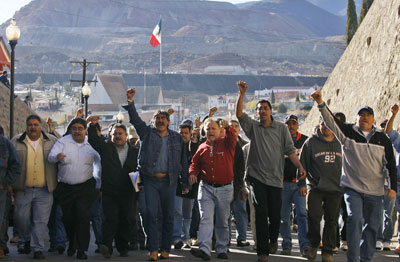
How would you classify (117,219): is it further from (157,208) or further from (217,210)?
(217,210)

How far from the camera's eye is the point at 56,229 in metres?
8.50

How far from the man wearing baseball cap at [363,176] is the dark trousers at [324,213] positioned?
73 cm

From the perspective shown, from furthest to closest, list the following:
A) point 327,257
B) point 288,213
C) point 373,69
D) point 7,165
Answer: point 373,69 < point 288,213 < point 327,257 < point 7,165

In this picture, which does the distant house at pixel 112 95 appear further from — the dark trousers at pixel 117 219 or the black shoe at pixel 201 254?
the black shoe at pixel 201 254

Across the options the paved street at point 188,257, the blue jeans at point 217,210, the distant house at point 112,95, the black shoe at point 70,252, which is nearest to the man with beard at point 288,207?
the paved street at point 188,257

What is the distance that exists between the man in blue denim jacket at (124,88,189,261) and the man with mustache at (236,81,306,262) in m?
0.80

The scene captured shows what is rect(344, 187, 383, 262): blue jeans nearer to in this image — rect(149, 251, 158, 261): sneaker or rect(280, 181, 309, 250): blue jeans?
rect(280, 181, 309, 250): blue jeans

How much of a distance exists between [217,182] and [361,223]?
1698 mm

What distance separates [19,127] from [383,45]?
40.1 feet

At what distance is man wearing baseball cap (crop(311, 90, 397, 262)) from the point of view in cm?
697

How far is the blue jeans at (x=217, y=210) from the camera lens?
312 inches

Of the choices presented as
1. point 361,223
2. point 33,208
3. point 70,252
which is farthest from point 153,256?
point 361,223

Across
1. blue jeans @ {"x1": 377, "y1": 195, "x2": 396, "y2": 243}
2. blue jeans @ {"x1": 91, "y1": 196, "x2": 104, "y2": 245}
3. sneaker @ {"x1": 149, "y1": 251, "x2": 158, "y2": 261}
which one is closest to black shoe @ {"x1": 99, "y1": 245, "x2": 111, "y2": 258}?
sneaker @ {"x1": 149, "y1": 251, "x2": 158, "y2": 261}

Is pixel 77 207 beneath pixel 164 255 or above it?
above
